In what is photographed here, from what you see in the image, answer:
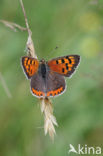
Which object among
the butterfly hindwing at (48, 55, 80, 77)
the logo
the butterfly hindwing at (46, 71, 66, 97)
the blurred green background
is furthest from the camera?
the blurred green background

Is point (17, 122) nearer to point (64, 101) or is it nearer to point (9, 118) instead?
point (9, 118)

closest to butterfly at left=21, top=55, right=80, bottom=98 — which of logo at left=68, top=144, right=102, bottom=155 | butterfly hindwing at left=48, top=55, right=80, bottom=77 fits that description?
butterfly hindwing at left=48, top=55, right=80, bottom=77

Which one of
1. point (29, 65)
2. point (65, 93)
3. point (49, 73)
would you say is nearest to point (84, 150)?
point (65, 93)

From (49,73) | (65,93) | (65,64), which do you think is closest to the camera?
(65,64)

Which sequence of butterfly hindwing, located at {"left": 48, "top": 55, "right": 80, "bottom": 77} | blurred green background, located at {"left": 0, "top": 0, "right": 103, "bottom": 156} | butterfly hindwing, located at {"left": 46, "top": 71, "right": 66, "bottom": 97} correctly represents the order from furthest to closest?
blurred green background, located at {"left": 0, "top": 0, "right": 103, "bottom": 156} < butterfly hindwing, located at {"left": 48, "top": 55, "right": 80, "bottom": 77} < butterfly hindwing, located at {"left": 46, "top": 71, "right": 66, "bottom": 97}

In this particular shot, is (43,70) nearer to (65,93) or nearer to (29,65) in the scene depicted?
(29,65)

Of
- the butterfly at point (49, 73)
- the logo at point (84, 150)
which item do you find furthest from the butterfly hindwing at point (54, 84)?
the logo at point (84, 150)

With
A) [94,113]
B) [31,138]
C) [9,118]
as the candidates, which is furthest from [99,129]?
[9,118]

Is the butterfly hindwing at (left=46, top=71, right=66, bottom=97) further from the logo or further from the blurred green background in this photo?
the logo
